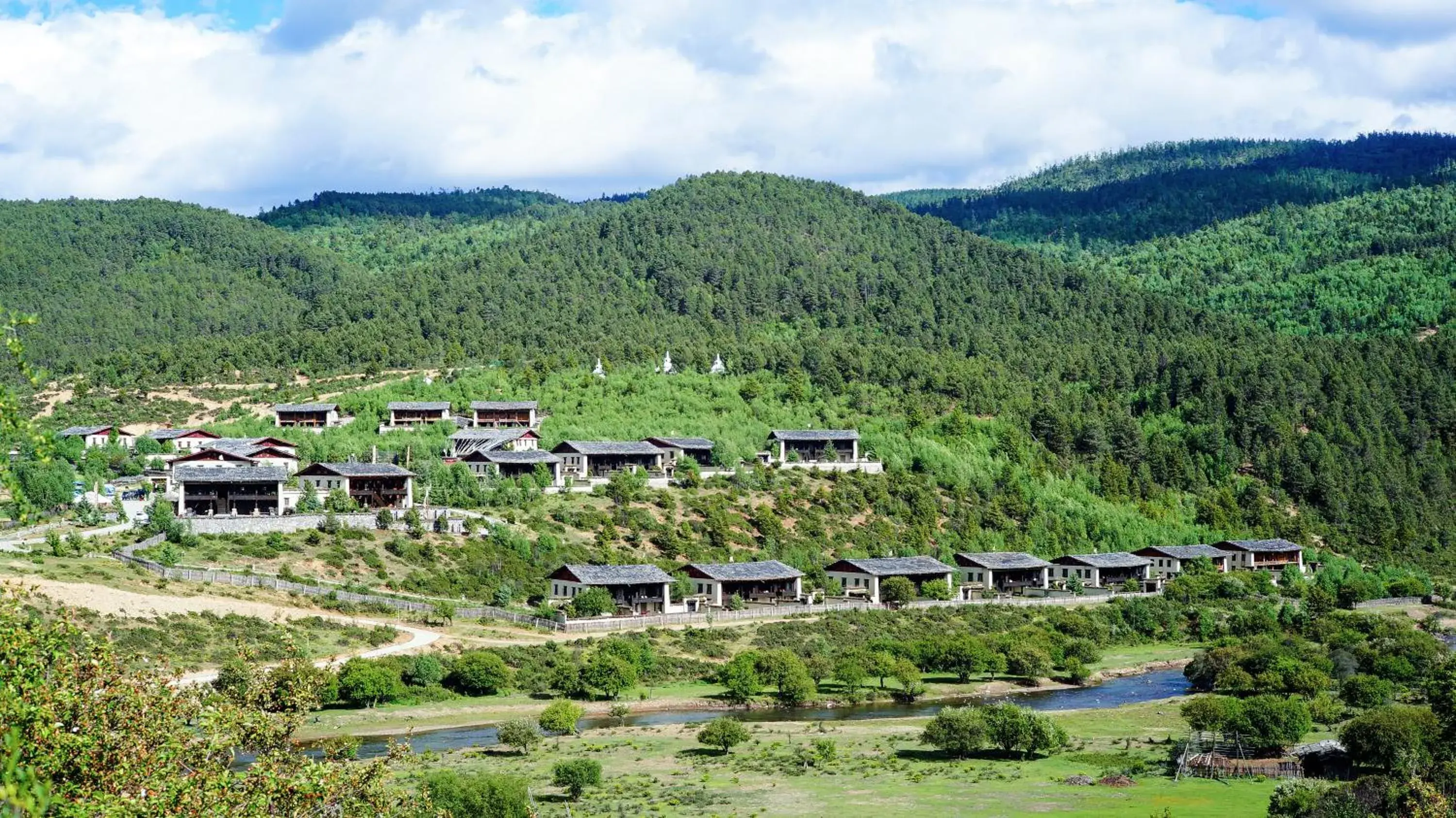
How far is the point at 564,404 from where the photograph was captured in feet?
436

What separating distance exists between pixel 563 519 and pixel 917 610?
23.9 m

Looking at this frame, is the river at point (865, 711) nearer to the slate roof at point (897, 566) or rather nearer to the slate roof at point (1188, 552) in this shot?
the slate roof at point (897, 566)

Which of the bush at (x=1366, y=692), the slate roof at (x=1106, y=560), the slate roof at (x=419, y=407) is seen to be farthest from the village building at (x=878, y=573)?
the slate roof at (x=419, y=407)

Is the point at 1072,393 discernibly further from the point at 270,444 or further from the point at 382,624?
the point at 382,624

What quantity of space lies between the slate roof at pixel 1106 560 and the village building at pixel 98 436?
7079 centimetres

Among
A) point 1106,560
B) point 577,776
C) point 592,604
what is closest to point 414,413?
point 592,604

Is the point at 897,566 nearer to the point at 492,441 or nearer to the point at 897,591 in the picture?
the point at 897,591

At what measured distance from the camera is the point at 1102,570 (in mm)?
108875

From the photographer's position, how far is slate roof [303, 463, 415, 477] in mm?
99438

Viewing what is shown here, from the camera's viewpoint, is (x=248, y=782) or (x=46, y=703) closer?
(x=46, y=703)

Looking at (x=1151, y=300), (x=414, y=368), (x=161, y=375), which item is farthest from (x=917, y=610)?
(x=1151, y=300)

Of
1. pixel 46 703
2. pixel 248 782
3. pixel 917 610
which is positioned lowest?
pixel 917 610

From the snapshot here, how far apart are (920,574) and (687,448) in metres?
25.5

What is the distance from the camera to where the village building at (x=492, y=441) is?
380ft
